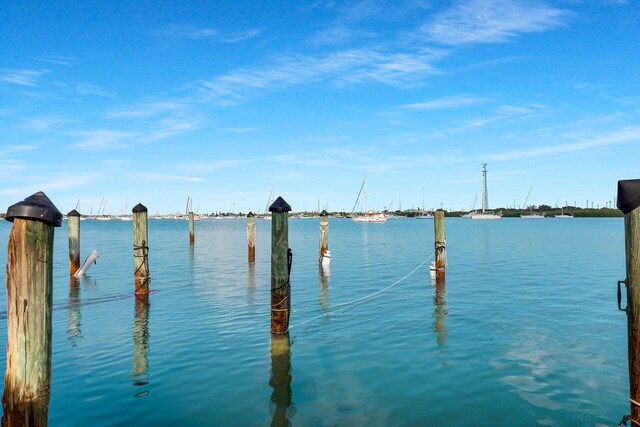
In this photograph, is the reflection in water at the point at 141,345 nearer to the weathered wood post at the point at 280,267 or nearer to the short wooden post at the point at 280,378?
the short wooden post at the point at 280,378

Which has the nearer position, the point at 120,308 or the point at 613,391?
the point at 613,391

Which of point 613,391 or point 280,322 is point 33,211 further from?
point 613,391

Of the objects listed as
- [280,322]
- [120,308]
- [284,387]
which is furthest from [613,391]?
[120,308]

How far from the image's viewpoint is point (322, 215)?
80.9 ft

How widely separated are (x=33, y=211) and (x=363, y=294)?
44.8 feet

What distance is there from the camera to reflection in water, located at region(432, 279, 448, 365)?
10547mm

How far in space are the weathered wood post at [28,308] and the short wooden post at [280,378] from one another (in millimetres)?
3227

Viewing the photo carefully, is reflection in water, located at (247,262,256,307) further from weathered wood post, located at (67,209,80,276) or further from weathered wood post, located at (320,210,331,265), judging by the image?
weathered wood post, located at (67,209,80,276)

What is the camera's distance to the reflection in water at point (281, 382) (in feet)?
22.4

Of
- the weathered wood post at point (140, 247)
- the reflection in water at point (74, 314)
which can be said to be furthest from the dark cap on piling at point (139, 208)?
the reflection in water at point (74, 314)

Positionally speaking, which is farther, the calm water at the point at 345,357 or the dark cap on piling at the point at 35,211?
the calm water at the point at 345,357

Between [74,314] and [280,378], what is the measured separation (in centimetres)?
898

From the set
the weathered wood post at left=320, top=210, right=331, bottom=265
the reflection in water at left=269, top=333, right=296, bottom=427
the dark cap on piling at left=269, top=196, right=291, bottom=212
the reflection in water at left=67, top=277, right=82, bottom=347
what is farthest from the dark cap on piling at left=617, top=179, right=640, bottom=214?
the weathered wood post at left=320, top=210, right=331, bottom=265

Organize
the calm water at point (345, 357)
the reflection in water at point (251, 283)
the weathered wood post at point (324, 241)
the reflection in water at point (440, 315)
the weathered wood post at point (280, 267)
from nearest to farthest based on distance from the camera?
the calm water at point (345, 357)
the weathered wood post at point (280, 267)
the reflection in water at point (440, 315)
the reflection in water at point (251, 283)
the weathered wood post at point (324, 241)
